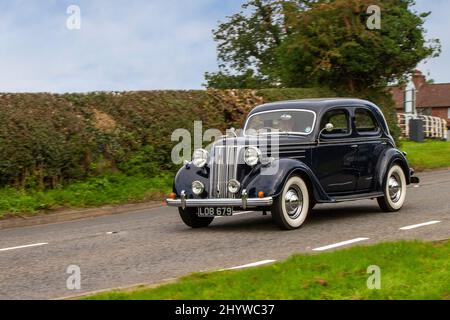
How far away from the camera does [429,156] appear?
2653 cm

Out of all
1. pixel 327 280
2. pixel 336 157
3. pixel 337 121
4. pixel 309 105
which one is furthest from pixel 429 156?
pixel 327 280

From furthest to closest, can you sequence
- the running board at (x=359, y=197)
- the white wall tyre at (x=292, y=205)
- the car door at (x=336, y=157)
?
1. the running board at (x=359, y=197)
2. the car door at (x=336, y=157)
3. the white wall tyre at (x=292, y=205)

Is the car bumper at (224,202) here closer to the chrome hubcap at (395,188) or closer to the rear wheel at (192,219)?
the rear wheel at (192,219)

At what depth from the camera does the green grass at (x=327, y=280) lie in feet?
21.4

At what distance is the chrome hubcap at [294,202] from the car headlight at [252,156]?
0.67 metres

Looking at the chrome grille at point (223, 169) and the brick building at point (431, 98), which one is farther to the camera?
the brick building at point (431, 98)

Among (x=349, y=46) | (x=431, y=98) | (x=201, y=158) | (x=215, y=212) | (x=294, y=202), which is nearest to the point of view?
(x=215, y=212)

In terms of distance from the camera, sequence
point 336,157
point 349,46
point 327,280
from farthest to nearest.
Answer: point 349,46 → point 336,157 → point 327,280

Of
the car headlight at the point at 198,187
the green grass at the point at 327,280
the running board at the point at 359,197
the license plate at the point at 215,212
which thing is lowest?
the green grass at the point at 327,280

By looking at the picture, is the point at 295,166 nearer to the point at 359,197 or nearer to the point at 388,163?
the point at 359,197

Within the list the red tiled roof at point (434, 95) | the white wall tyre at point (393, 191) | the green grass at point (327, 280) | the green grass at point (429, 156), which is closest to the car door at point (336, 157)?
the white wall tyre at point (393, 191)

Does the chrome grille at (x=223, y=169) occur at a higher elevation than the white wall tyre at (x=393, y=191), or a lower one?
higher

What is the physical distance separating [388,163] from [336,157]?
4.03ft
